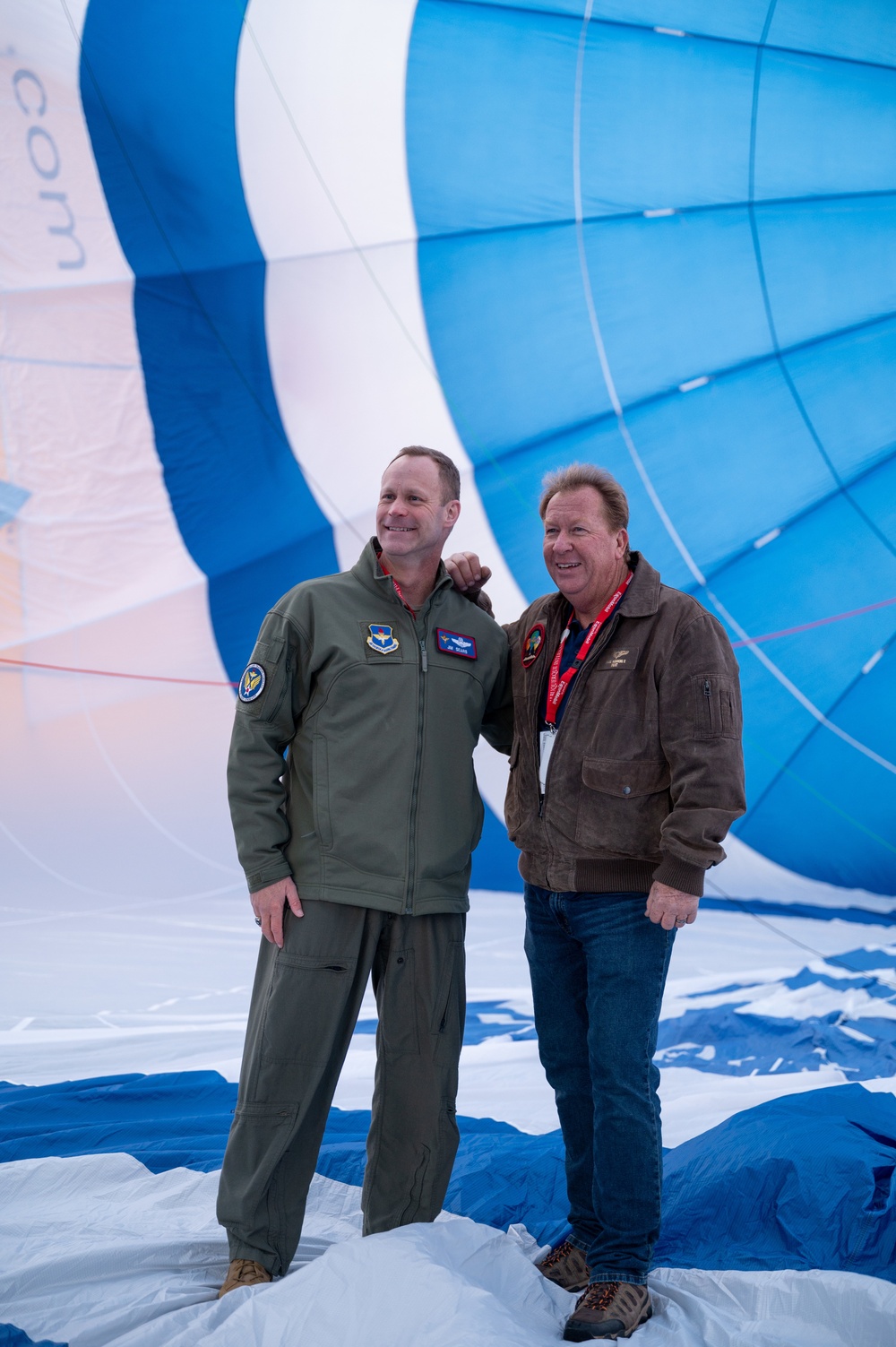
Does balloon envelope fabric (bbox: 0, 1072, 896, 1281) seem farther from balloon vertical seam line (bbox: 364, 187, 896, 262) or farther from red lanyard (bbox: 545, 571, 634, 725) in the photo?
balloon vertical seam line (bbox: 364, 187, 896, 262)

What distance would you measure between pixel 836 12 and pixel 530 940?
3.24 metres

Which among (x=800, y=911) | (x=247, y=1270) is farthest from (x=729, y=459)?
(x=247, y=1270)

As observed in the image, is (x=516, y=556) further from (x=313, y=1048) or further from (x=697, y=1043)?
(x=313, y=1048)

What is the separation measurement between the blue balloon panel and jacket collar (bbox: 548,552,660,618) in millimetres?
2353

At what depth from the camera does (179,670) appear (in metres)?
4.58

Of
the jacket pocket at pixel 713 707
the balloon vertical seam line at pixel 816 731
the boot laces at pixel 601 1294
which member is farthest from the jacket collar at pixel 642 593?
the balloon vertical seam line at pixel 816 731

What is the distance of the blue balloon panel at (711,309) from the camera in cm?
384

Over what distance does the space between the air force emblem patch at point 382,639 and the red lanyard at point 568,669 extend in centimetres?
28

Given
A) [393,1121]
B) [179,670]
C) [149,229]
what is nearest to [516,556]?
[179,670]

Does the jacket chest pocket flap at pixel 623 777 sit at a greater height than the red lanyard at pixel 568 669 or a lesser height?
lesser

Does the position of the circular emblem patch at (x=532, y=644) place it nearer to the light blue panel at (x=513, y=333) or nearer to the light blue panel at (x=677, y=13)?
the light blue panel at (x=513, y=333)

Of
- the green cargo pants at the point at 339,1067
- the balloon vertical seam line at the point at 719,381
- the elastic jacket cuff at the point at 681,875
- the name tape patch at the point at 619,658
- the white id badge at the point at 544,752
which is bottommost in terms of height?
the green cargo pants at the point at 339,1067

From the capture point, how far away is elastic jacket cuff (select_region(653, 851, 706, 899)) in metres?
1.74

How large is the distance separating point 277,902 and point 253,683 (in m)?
Result: 0.36
